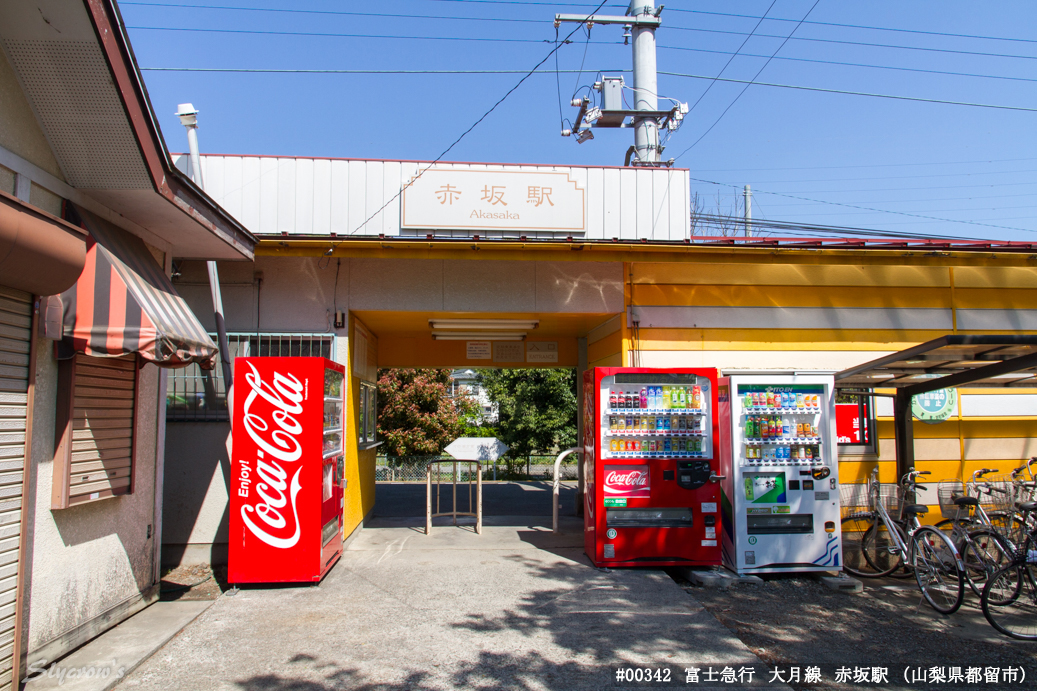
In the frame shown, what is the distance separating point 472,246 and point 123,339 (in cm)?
400

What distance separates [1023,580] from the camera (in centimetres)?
609

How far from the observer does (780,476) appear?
732cm

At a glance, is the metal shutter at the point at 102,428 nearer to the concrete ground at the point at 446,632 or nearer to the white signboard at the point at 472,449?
the concrete ground at the point at 446,632

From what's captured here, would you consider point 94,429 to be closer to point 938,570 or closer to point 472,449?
point 472,449

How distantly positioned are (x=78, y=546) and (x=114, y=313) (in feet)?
6.33

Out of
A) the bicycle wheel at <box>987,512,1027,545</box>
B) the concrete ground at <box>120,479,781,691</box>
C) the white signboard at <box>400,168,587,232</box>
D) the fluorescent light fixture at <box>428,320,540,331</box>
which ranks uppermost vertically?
the white signboard at <box>400,168,587,232</box>

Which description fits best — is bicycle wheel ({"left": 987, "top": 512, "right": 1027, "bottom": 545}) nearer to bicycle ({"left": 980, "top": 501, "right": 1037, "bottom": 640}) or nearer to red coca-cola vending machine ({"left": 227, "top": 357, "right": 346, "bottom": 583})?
bicycle ({"left": 980, "top": 501, "right": 1037, "bottom": 640})

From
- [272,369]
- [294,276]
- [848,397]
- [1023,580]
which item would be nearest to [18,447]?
[272,369]

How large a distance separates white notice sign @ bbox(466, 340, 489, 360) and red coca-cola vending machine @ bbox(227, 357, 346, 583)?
5196 mm

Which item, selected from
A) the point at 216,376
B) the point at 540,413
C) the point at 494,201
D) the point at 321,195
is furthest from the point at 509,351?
the point at 540,413

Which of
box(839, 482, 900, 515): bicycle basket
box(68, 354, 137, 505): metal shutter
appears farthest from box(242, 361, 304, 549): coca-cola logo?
box(839, 482, 900, 515): bicycle basket

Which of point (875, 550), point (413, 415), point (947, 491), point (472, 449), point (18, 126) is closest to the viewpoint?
point (18, 126)

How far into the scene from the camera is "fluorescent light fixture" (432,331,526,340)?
11.0 metres

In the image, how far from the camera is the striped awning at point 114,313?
4734 mm
